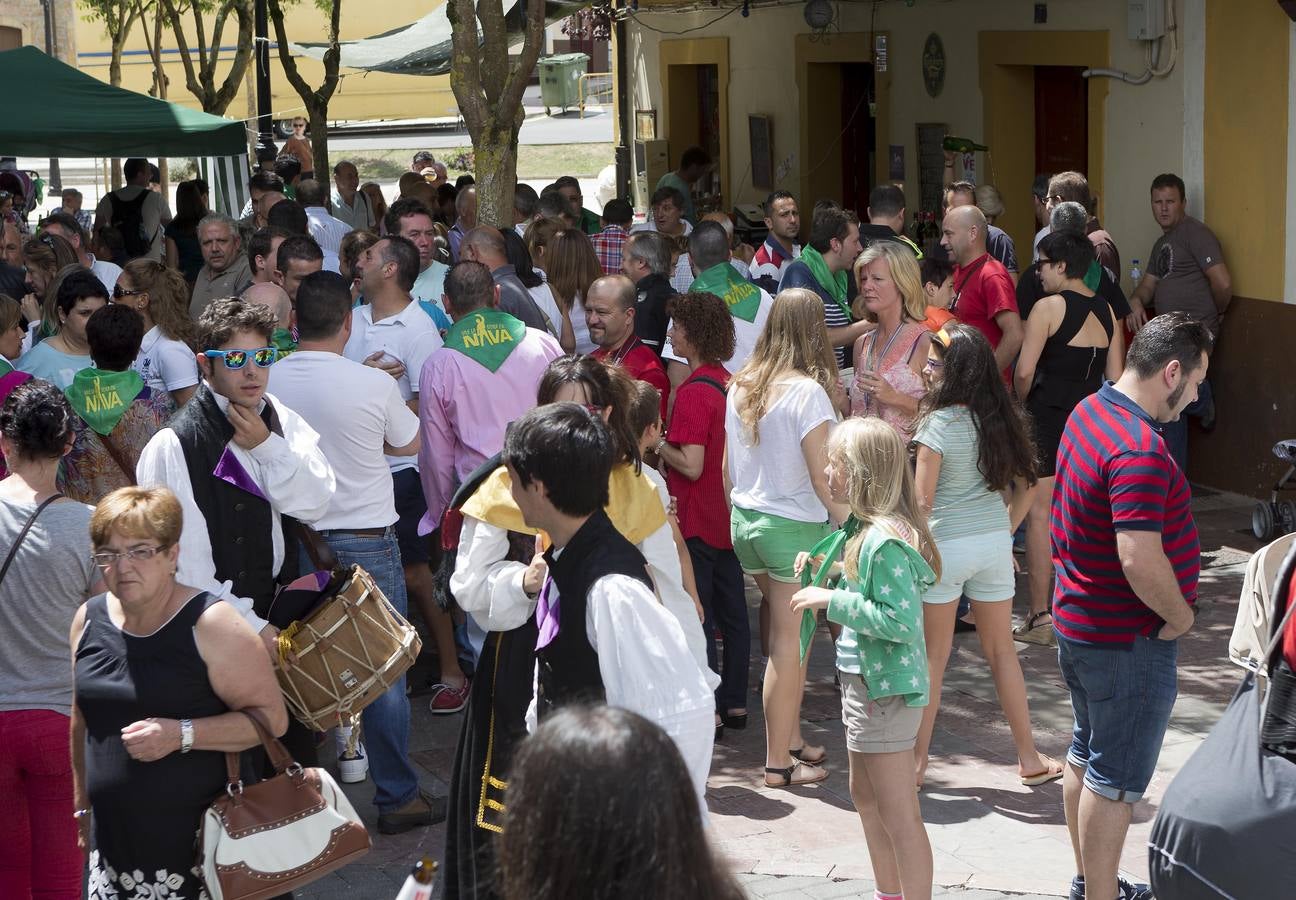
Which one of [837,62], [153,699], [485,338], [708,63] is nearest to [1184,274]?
[485,338]

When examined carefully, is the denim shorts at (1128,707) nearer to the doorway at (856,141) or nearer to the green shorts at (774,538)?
the green shorts at (774,538)

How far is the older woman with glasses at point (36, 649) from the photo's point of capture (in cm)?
446

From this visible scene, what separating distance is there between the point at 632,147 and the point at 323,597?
17164 millimetres

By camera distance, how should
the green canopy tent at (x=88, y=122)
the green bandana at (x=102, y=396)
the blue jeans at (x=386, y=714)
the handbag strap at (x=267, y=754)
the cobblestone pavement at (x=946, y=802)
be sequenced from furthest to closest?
the green canopy tent at (x=88, y=122), the green bandana at (x=102, y=396), the blue jeans at (x=386, y=714), the cobblestone pavement at (x=946, y=802), the handbag strap at (x=267, y=754)

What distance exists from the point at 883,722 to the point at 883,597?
0.39 metres

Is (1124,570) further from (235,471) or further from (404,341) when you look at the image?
(404,341)

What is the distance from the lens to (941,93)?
47.5ft

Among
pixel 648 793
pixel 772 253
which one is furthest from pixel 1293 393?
pixel 648 793

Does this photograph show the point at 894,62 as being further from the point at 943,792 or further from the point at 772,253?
the point at 943,792

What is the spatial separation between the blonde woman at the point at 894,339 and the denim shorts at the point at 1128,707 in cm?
242

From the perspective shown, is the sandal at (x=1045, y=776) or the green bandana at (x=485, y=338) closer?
the sandal at (x=1045, y=776)

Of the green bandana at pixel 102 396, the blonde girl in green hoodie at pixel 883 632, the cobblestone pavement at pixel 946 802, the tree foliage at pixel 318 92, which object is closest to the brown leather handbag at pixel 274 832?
the cobblestone pavement at pixel 946 802

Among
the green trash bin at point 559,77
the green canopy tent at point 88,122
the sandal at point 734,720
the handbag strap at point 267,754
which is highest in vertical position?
the green trash bin at point 559,77

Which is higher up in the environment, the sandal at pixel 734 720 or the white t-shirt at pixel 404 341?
the white t-shirt at pixel 404 341
